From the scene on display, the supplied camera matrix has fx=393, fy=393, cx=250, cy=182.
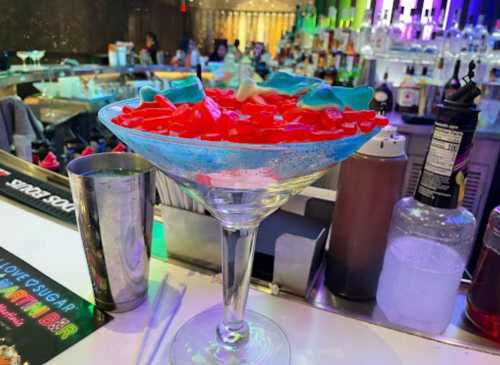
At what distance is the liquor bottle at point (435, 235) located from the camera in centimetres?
49

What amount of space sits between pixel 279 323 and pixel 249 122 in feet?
1.03

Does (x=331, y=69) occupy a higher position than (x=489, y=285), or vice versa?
(x=331, y=69)

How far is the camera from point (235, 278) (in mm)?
508

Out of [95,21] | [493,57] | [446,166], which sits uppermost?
[95,21]

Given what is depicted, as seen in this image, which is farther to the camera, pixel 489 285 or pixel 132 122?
pixel 489 285

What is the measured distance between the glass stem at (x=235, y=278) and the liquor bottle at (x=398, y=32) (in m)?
2.74

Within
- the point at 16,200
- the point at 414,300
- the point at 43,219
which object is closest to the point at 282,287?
the point at 414,300

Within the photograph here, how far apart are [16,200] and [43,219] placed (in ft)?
0.41

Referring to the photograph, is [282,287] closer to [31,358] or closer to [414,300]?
[414,300]

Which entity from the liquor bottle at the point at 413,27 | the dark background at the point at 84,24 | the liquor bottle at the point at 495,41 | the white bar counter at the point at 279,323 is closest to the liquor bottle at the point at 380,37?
the liquor bottle at the point at 413,27

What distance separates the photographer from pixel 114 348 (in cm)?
49

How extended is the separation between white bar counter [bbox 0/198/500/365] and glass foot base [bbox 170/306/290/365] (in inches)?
0.5

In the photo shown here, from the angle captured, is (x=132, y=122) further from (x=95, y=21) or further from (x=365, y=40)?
(x=95, y=21)

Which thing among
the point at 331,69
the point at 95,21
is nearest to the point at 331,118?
the point at 331,69
